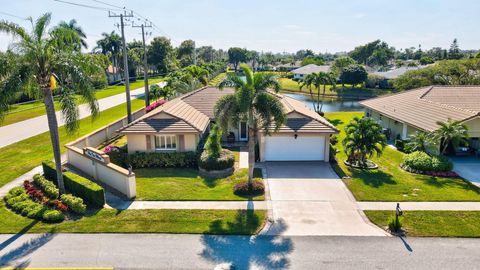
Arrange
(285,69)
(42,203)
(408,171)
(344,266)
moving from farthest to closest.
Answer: (285,69) → (408,171) → (42,203) → (344,266)

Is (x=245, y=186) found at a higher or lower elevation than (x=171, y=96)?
lower

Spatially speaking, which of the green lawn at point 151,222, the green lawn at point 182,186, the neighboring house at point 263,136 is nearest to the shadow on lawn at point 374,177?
the neighboring house at point 263,136

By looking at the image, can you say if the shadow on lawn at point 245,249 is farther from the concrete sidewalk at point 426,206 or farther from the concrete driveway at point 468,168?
the concrete driveway at point 468,168

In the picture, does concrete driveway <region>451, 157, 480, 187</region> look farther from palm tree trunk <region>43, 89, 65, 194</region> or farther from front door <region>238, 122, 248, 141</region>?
palm tree trunk <region>43, 89, 65, 194</region>

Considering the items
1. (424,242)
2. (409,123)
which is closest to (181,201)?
(424,242)

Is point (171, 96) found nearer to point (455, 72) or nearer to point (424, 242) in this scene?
point (424, 242)

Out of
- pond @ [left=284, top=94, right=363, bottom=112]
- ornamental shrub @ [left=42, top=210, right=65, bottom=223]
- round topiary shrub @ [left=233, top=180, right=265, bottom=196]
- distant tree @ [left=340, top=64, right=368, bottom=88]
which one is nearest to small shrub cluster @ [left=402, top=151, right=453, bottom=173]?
round topiary shrub @ [left=233, top=180, right=265, bottom=196]
